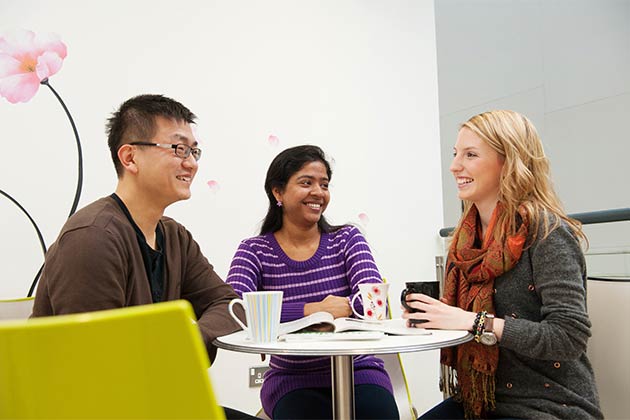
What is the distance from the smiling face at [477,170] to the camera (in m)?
1.60

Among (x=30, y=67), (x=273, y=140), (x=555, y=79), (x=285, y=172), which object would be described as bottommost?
(x=285, y=172)

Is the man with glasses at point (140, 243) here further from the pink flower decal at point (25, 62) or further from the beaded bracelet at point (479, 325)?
the pink flower decal at point (25, 62)

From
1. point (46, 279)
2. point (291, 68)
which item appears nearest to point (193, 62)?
point (291, 68)

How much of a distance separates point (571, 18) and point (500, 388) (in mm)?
3499

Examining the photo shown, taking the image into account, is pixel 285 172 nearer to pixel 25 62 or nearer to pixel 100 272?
pixel 100 272

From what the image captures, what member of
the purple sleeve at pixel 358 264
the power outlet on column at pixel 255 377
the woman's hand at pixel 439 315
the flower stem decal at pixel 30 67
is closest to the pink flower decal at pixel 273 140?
the flower stem decal at pixel 30 67

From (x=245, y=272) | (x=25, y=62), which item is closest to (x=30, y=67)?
(x=25, y=62)

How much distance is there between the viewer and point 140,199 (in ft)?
5.24

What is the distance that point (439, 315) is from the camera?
1.46 metres

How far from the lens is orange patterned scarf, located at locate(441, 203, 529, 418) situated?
1470 mm

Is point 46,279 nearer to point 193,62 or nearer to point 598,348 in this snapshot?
point 598,348

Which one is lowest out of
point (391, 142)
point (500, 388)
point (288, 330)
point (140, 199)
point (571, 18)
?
point (500, 388)

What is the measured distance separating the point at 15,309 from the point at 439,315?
5.49ft

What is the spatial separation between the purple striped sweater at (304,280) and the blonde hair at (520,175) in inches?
24.1
